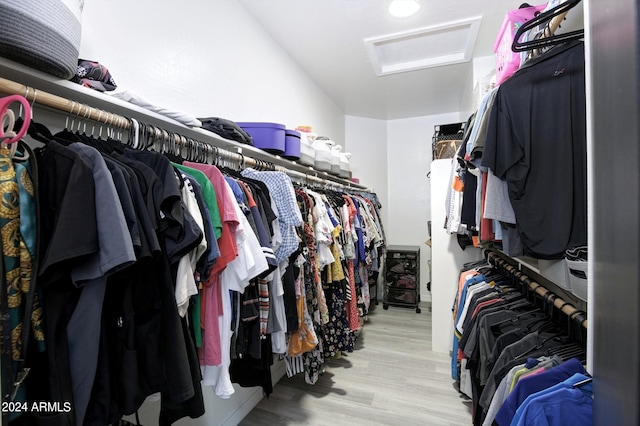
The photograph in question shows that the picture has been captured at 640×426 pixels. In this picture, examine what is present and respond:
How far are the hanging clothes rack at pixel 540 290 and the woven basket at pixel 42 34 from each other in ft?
5.63

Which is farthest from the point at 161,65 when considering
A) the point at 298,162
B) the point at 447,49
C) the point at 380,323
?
the point at 380,323

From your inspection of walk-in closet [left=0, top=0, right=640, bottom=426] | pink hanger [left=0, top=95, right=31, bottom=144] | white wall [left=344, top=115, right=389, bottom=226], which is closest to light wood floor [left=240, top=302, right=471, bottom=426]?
walk-in closet [left=0, top=0, right=640, bottom=426]

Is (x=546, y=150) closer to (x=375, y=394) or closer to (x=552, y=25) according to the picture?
(x=552, y=25)

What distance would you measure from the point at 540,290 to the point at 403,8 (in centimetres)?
202

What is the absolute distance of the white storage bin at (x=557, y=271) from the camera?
88cm

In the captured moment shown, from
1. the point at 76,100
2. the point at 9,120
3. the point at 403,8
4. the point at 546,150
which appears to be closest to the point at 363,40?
the point at 403,8

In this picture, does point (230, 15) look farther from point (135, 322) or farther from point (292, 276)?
point (135, 322)

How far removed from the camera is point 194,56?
1.63 m

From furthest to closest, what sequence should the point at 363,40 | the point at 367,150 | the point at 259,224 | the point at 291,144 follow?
the point at 367,150, the point at 363,40, the point at 291,144, the point at 259,224

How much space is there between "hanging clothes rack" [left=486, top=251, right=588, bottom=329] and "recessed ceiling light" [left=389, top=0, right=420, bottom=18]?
1870 mm

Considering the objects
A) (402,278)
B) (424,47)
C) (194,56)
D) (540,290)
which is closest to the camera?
(540,290)

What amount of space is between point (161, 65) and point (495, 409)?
2016 millimetres

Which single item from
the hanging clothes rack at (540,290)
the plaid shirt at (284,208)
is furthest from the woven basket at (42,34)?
the hanging clothes rack at (540,290)

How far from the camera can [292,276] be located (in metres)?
1.39
